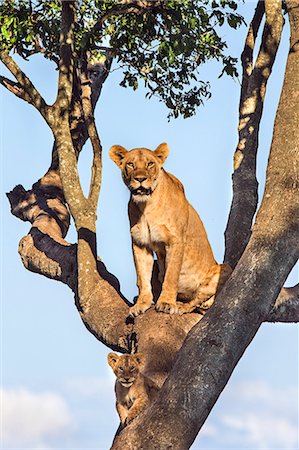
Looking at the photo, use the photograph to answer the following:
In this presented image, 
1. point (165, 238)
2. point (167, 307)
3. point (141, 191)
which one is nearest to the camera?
point (167, 307)

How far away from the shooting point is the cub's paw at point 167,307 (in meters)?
7.83

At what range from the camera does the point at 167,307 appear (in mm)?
7844

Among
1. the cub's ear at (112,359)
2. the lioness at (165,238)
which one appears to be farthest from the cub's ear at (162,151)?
the cub's ear at (112,359)

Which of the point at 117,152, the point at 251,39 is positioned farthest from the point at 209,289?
the point at 251,39

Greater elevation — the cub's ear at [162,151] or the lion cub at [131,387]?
the cub's ear at [162,151]

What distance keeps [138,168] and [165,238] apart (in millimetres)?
842

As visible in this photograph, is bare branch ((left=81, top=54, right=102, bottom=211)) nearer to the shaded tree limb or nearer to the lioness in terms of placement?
the lioness

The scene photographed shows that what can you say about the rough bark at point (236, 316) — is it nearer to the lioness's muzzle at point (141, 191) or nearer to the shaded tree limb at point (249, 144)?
the lioness's muzzle at point (141, 191)

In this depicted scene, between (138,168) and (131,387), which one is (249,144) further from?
(131,387)

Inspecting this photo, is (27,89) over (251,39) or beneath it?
beneath

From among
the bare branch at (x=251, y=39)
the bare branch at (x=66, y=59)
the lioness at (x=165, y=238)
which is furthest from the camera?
the bare branch at (x=251, y=39)

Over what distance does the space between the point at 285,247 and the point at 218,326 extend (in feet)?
2.90

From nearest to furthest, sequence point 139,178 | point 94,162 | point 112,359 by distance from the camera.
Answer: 1. point 112,359
2. point 139,178
3. point 94,162

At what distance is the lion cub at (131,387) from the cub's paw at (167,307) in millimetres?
1054
